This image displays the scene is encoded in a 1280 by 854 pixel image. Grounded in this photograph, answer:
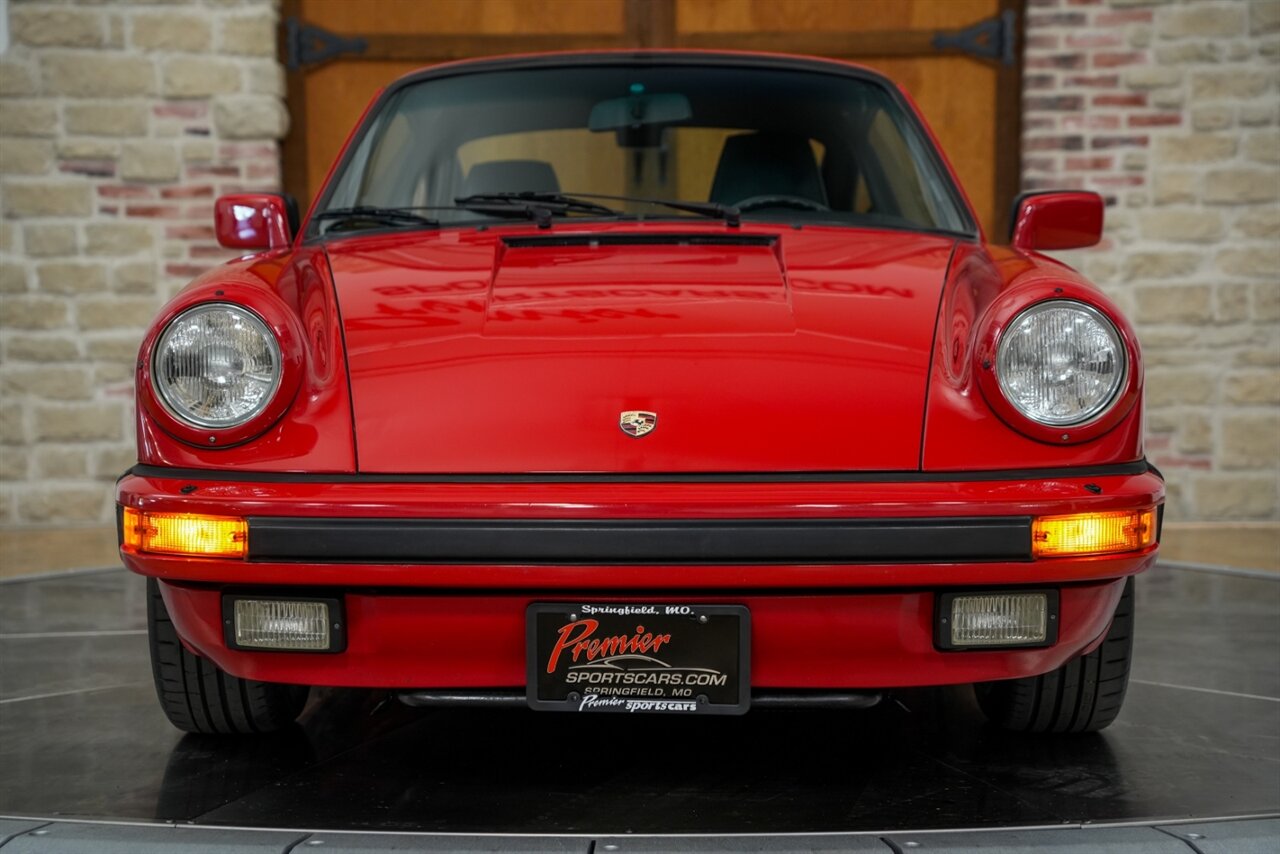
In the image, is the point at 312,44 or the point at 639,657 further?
the point at 312,44

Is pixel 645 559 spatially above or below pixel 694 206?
below

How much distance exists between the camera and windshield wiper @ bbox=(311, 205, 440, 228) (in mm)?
2895

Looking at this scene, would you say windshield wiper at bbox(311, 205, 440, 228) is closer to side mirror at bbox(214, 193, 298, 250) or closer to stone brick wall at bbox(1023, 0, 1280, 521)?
side mirror at bbox(214, 193, 298, 250)

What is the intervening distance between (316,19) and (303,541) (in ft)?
15.4

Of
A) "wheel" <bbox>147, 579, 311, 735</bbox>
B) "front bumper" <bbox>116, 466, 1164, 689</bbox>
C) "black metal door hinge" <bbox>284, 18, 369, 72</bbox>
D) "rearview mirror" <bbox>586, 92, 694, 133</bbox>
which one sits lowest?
"wheel" <bbox>147, 579, 311, 735</bbox>

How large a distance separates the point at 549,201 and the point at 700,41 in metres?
3.53

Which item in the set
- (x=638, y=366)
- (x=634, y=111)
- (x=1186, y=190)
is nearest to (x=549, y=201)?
(x=634, y=111)

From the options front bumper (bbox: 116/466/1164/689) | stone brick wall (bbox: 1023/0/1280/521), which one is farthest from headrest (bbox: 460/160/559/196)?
stone brick wall (bbox: 1023/0/1280/521)

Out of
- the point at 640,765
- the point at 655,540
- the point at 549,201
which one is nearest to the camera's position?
the point at 655,540

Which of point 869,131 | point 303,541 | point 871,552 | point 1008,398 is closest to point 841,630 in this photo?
point 871,552

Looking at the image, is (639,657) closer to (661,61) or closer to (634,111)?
(634,111)

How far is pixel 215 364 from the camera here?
220cm

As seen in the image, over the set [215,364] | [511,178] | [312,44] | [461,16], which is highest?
[461,16]

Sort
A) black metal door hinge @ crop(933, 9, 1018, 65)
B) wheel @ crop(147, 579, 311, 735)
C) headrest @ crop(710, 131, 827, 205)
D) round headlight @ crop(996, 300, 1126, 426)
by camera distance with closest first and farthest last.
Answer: round headlight @ crop(996, 300, 1126, 426) → wheel @ crop(147, 579, 311, 735) → headrest @ crop(710, 131, 827, 205) → black metal door hinge @ crop(933, 9, 1018, 65)
